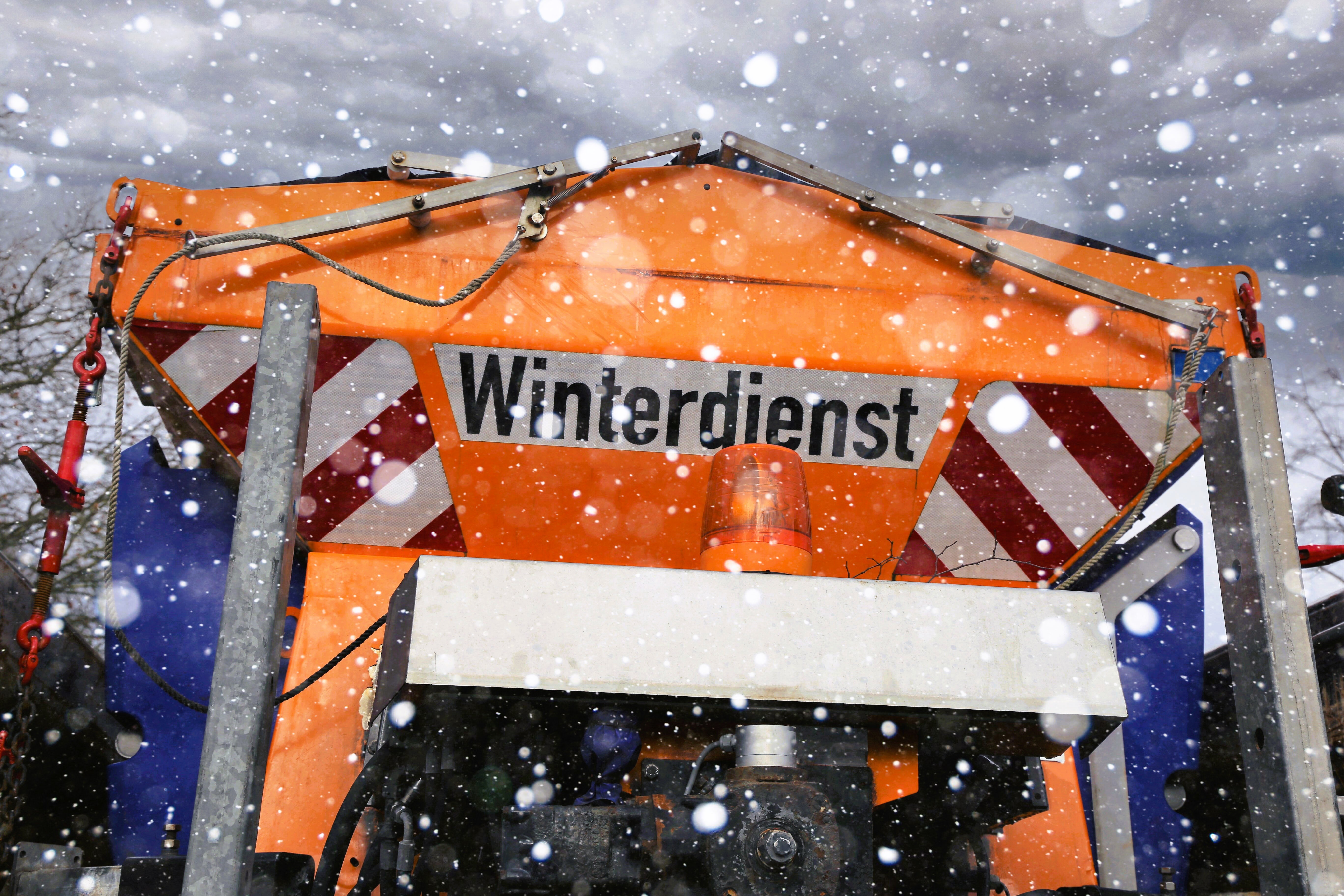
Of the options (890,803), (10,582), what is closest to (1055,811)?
(890,803)

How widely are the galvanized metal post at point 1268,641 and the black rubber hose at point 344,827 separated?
130 cm

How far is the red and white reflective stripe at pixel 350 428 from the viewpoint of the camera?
1855 millimetres

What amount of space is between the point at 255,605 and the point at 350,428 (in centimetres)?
86

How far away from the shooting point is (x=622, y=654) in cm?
122

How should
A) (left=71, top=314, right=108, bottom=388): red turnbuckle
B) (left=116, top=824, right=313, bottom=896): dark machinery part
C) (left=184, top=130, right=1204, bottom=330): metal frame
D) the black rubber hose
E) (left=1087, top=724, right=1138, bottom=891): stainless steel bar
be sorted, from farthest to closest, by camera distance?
(left=1087, top=724, right=1138, bottom=891): stainless steel bar
(left=184, top=130, right=1204, bottom=330): metal frame
(left=71, top=314, right=108, bottom=388): red turnbuckle
the black rubber hose
(left=116, top=824, right=313, bottom=896): dark machinery part

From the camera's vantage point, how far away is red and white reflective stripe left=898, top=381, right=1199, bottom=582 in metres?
1.98

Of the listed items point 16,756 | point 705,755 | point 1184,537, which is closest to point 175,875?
point 16,756

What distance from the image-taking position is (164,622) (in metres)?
2.08

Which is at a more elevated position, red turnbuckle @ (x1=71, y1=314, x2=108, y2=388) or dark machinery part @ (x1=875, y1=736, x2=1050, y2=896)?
red turnbuckle @ (x1=71, y1=314, x2=108, y2=388)

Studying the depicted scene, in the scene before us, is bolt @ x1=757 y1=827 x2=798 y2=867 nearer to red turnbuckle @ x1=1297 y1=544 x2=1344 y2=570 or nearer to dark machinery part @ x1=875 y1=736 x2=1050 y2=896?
dark machinery part @ x1=875 y1=736 x2=1050 y2=896

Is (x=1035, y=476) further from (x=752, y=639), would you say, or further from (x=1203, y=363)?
(x=752, y=639)

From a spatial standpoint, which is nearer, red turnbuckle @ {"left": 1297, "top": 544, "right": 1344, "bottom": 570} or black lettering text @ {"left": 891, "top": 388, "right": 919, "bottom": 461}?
black lettering text @ {"left": 891, "top": 388, "right": 919, "bottom": 461}

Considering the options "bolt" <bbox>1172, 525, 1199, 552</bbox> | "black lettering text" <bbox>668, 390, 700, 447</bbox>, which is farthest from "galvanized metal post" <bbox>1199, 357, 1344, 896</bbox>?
"bolt" <bbox>1172, 525, 1199, 552</bbox>

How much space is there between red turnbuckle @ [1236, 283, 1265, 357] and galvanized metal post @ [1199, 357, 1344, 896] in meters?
0.62
